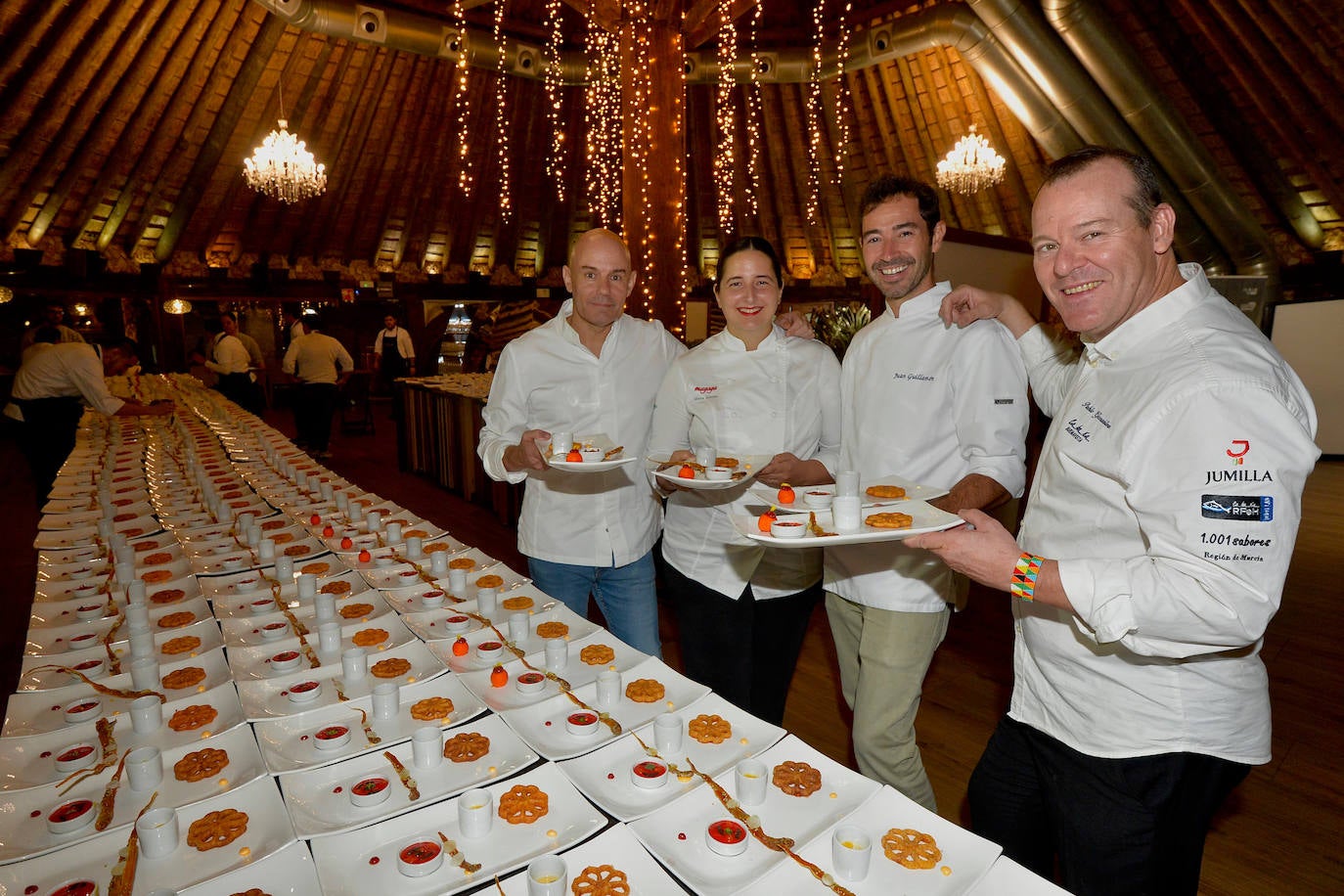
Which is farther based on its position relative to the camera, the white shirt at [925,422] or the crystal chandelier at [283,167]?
the crystal chandelier at [283,167]

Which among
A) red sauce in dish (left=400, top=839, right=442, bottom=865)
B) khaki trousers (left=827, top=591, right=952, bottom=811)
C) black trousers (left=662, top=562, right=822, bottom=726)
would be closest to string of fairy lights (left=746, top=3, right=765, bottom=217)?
black trousers (left=662, top=562, right=822, bottom=726)

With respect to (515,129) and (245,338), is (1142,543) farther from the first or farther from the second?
(515,129)

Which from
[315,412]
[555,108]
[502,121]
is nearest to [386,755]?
[315,412]

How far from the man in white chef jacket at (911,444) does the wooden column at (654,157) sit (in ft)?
11.8

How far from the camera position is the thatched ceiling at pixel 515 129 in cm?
764

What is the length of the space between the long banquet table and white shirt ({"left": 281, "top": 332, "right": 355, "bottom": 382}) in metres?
6.53

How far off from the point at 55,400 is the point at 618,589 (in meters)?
5.11

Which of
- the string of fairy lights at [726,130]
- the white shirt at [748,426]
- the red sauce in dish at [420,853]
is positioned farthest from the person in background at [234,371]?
the red sauce in dish at [420,853]

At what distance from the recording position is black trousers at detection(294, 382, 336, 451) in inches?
332

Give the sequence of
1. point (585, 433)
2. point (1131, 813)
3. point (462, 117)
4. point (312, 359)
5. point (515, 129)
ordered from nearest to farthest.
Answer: point (1131, 813), point (585, 433), point (312, 359), point (462, 117), point (515, 129)

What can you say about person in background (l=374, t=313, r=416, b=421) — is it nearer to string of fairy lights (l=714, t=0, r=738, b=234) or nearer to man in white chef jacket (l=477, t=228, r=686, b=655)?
string of fairy lights (l=714, t=0, r=738, b=234)

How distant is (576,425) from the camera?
2.48 meters

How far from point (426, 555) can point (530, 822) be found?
144 cm

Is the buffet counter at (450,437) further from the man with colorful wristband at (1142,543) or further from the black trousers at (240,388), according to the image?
the man with colorful wristband at (1142,543)
